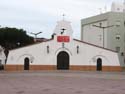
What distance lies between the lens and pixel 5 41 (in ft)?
374

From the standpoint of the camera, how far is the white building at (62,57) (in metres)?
77.8

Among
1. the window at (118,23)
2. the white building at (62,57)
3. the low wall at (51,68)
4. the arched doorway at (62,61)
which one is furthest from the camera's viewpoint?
the window at (118,23)

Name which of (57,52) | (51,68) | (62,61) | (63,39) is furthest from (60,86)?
(63,39)

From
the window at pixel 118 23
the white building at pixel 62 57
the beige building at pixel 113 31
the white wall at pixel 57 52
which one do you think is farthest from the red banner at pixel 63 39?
the window at pixel 118 23

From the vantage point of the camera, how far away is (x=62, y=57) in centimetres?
7856

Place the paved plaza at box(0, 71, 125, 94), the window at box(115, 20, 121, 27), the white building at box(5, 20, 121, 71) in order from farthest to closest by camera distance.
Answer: the window at box(115, 20, 121, 27) < the white building at box(5, 20, 121, 71) < the paved plaza at box(0, 71, 125, 94)

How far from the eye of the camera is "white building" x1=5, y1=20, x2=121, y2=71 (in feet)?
255

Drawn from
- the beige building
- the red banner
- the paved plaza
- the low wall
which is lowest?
the paved plaza

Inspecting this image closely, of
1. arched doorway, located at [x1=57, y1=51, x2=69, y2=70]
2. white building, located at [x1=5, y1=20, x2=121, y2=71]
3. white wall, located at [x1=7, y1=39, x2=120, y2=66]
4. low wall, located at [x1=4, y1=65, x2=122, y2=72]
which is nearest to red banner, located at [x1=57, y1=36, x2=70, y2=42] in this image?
white building, located at [x1=5, y1=20, x2=121, y2=71]

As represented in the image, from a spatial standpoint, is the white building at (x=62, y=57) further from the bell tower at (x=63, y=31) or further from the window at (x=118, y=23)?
the window at (x=118, y=23)

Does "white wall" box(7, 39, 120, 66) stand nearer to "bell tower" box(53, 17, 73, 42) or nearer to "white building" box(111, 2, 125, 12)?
"bell tower" box(53, 17, 73, 42)

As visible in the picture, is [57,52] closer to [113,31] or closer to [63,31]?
[63,31]

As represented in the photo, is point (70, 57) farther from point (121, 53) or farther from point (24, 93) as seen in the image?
point (24, 93)

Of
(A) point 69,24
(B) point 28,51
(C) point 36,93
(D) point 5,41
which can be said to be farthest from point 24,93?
(D) point 5,41
